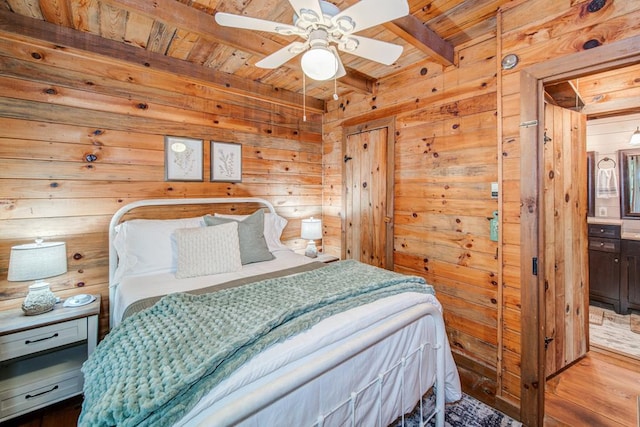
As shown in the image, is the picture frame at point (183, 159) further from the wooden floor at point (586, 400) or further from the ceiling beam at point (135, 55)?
the wooden floor at point (586, 400)

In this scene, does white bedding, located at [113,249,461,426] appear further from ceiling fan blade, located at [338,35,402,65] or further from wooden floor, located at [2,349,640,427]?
ceiling fan blade, located at [338,35,402,65]

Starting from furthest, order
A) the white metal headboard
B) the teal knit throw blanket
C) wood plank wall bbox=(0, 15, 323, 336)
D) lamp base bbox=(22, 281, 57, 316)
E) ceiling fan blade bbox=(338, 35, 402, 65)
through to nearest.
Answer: the white metal headboard < wood plank wall bbox=(0, 15, 323, 336) < lamp base bbox=(22, 281, 57, 316) < ceiling fan blade bbox=(338, 35, 402, 65) < the teal knit throw blanket

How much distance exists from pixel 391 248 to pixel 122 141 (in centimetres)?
253

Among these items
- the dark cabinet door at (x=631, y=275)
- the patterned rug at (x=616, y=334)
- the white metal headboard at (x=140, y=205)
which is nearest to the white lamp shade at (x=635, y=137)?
the dark cabinet door at (x=631, y=275)

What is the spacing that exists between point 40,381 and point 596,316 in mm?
5017

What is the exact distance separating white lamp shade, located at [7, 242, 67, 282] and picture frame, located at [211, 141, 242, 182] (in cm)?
133

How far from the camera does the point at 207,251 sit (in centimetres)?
206

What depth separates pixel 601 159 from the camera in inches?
139

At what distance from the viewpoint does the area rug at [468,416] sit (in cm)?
174

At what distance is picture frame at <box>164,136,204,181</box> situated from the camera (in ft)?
8.44

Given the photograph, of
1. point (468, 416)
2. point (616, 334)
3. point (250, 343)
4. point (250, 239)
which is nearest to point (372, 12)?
point (250, 343)

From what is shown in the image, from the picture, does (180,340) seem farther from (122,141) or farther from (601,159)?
(601,159)

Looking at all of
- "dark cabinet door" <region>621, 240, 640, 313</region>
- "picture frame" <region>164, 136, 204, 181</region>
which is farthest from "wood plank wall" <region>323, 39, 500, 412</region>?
"dark cabinet door" <region>621, 240, 640, 313</region>

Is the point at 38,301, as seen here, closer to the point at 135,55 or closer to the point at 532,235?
the point at 135,55
